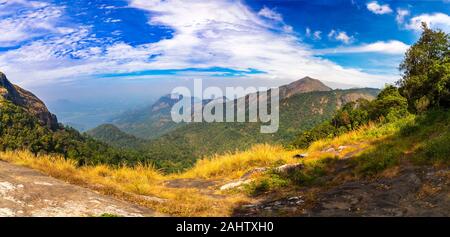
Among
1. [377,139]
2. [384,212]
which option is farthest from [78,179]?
[377,139]

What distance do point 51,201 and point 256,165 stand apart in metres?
10.2

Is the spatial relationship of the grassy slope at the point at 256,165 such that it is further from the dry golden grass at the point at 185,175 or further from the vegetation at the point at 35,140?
the vegetation at the point at 35,140

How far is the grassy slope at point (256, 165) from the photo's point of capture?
10703mm

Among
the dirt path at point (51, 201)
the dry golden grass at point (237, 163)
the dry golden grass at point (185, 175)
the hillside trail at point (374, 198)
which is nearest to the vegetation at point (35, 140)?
Answer: the dry golden grass at point (237, 163)

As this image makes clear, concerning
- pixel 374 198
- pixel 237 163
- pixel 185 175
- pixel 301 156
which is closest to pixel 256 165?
pixel 237 163

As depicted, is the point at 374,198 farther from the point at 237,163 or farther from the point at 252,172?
the point at 237,163

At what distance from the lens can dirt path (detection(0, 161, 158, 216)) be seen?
737 cm

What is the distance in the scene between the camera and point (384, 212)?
8039mm

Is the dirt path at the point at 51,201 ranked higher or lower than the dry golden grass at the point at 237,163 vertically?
higher

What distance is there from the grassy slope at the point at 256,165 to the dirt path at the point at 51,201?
3.53ft

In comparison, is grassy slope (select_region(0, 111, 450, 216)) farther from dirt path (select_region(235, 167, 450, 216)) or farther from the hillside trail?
dirt path (select_region(235, 167, 450, 216))

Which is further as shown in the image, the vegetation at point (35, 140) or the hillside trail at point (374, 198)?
the vegetation at point (35, 140)

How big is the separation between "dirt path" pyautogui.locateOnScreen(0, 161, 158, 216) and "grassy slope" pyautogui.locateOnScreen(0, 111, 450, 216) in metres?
1.07
